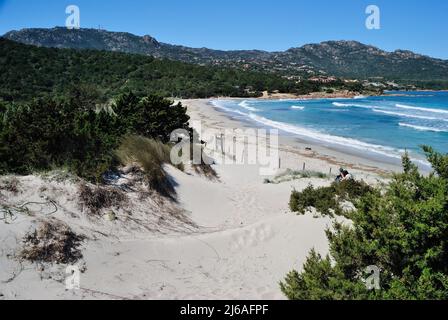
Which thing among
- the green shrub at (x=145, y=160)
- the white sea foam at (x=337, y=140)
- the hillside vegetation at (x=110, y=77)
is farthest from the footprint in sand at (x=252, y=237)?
the hillside vegetation at (x=110, y=77)

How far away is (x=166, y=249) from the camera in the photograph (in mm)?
7203

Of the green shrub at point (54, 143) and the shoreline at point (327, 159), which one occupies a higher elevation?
the green shrub at point (54, 143)

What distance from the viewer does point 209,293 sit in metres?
5.89

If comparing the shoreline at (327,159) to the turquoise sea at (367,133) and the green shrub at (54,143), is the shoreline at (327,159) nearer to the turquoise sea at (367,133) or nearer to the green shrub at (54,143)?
the turquoise sea at (367,133)

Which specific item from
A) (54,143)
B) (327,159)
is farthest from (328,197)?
(327,159)

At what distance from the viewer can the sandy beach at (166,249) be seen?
5560 millimetres

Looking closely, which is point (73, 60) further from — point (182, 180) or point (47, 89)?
point (182, 180)

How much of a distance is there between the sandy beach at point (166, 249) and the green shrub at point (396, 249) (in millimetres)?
1366

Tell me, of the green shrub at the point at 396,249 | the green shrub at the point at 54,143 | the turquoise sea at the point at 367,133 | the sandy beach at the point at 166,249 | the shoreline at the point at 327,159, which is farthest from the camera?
the turquoise sea at the point at 367,133

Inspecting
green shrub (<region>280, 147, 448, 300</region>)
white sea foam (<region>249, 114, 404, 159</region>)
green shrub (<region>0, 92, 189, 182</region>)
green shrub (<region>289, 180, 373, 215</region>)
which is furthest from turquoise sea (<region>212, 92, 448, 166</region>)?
green shrub (<region>280, 147, 448, 300</region>)

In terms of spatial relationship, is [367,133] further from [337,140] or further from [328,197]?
[328,197]

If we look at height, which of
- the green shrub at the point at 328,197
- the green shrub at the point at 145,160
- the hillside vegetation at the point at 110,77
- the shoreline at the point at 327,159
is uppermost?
the hillside vegetation at the point at 110,77
